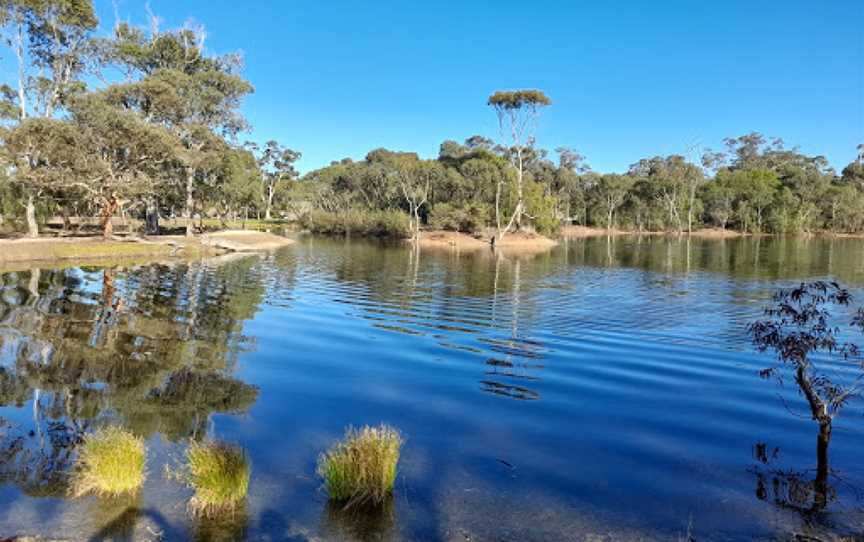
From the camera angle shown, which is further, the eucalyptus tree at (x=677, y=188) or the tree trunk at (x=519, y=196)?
the eucalyptus tree at (x=677, y=188)

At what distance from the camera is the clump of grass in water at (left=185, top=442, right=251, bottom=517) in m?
7.98

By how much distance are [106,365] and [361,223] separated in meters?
91.7

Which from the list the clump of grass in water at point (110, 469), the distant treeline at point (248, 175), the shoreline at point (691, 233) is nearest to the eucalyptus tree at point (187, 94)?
the distant treeline at point (248, 175)

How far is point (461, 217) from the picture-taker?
9250cm

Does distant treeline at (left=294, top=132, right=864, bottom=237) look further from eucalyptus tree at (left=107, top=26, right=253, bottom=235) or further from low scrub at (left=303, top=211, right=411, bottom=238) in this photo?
eucalyptus tree at (left=107, top=26, right=253, bottom=235)

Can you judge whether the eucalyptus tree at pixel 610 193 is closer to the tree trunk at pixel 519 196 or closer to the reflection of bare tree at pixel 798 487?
the tree trunk at pixel 519 196

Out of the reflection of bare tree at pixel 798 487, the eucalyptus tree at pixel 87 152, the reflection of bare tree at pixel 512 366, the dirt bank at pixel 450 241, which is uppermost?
the eucalyptus tree at pixel 87 152

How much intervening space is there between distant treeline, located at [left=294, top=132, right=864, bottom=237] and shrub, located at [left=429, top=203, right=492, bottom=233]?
6.40 m

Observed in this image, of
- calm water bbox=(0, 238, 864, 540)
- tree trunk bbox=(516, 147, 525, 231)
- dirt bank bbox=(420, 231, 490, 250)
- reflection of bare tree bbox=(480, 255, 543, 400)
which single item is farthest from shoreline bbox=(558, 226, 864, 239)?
reflection of bare tree bbox=(480, 255, 543, 400)

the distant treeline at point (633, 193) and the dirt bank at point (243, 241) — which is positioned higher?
the distant treeline at point (633, 193)

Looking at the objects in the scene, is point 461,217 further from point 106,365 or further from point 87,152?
point 106,365

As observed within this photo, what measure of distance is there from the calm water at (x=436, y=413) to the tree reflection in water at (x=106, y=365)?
0.07 metres

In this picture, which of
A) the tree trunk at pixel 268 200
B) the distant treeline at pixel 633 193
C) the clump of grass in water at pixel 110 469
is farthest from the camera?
the tree trunk at pixel 268 200

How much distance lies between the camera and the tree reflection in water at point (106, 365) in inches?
414
